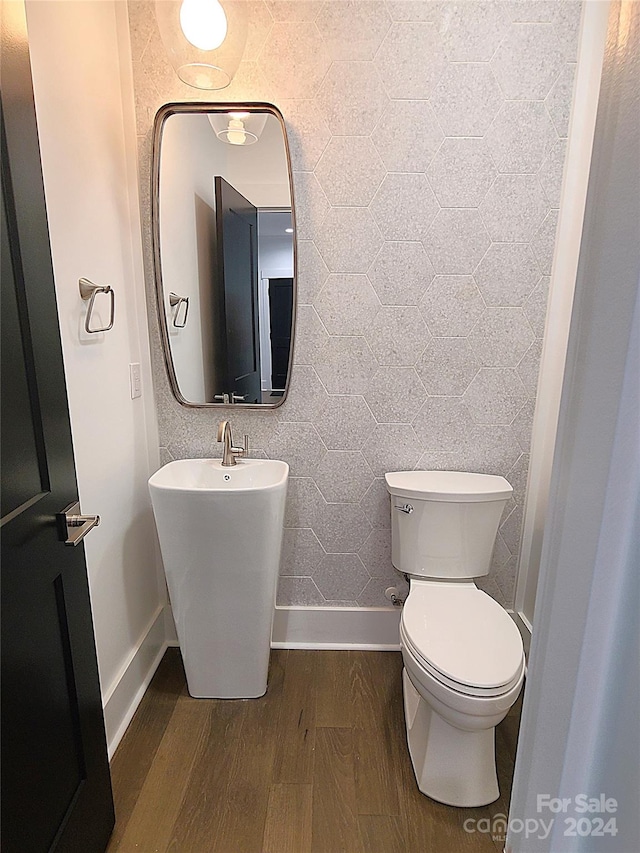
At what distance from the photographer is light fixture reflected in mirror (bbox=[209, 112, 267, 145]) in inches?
68.7

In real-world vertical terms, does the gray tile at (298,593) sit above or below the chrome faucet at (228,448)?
below

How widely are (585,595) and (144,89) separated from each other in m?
→ 1.95

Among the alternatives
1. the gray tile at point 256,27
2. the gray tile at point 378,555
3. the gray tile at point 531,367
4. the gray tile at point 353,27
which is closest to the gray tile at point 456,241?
the gray tile at point 531,367

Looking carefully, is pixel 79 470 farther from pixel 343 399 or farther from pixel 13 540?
pixel 343 399

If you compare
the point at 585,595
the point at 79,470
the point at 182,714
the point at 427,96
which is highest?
the point at 427,96

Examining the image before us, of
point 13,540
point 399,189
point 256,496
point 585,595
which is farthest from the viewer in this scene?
point 399,189

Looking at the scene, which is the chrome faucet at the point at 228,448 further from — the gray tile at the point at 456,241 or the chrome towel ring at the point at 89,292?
the gray tile at the point at 456,241

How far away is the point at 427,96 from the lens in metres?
1.73

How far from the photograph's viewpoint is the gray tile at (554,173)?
175cm

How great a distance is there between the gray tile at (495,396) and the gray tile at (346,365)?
1.25ft

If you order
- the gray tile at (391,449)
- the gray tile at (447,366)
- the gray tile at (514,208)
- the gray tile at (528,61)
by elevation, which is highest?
the gray tile at (528,61)

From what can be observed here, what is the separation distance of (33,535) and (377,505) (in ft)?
4.25

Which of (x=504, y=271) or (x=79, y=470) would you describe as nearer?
(x=79, y=470)

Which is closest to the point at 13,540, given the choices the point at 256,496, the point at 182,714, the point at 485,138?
the point at 256,496
